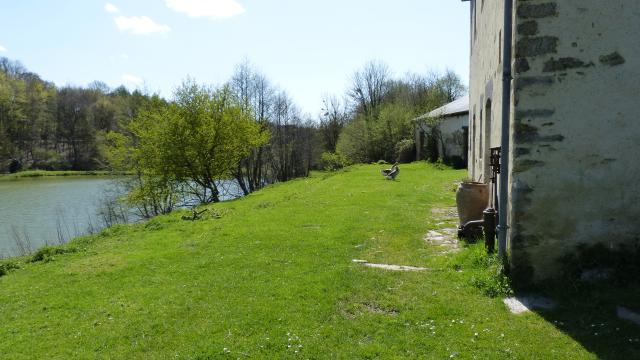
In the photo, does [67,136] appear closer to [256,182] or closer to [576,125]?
[256,182]

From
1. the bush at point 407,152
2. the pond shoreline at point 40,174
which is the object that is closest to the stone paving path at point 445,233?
the bush at point 407,152

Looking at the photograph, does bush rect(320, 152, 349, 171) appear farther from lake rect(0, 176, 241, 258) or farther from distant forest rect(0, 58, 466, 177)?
lake rect(0, 176, 241, 258)

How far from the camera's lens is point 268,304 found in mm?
5359

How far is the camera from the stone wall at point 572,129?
17.2 ft

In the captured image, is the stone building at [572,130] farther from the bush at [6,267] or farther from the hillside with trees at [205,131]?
A: the hillside with trees at [205,131]

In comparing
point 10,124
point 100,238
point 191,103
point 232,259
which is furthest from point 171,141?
point 10,124

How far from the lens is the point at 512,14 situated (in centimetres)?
558

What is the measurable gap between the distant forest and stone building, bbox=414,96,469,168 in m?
1.87

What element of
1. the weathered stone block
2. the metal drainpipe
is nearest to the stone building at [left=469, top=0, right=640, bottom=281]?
the weathered stone block

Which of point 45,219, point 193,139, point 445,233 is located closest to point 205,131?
point 193,139

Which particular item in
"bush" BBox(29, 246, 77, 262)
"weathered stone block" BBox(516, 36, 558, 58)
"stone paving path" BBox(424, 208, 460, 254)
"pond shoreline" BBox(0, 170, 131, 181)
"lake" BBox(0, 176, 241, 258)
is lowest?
"lake" BBox(0, 176, 241, 258)

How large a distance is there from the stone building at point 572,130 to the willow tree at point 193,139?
1802 cm

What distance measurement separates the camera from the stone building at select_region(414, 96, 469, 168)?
24688 mm

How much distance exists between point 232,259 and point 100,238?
228 inches
